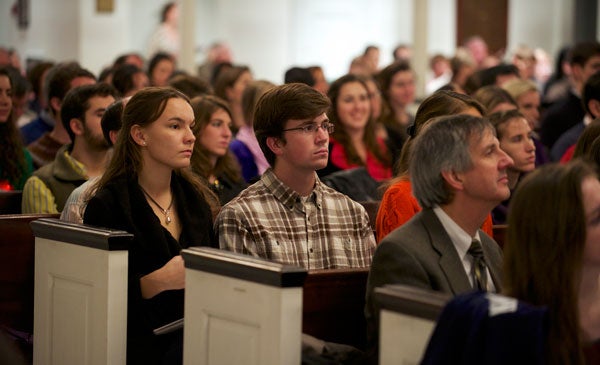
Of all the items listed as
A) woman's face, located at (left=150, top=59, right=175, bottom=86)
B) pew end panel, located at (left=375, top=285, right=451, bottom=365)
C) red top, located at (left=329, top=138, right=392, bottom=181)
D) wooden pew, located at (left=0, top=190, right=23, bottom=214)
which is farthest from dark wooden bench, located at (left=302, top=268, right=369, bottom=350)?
woman's face, located at (left=150, top=59, right=175, bottom=86)

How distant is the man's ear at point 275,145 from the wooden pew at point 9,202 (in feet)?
5.62

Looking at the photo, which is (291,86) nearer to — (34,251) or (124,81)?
(34,251)

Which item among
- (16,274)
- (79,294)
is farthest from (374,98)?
(79,294)

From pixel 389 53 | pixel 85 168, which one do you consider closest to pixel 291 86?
pixel 85 168

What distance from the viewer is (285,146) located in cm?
468

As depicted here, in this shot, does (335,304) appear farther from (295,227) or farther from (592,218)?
(592,218)

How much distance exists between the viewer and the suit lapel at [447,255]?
3.70m

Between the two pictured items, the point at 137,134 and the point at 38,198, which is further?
the point at 38,198

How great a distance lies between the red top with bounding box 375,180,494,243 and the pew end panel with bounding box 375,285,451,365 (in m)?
1.21

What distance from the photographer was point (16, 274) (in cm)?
494

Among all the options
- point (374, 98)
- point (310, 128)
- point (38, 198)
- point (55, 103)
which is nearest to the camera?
point (310, 128)

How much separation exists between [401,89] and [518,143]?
10.9ft

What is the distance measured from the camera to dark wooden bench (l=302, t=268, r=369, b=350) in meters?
4.07

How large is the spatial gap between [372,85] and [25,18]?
9.78 m
